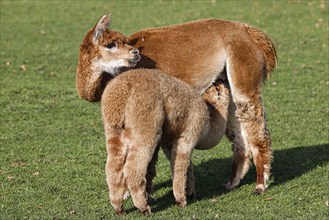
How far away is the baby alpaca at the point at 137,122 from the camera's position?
7582 millimetres

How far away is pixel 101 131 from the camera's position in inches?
495

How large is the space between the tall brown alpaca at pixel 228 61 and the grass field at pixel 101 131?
657 millimetres

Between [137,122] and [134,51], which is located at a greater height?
[134,51]

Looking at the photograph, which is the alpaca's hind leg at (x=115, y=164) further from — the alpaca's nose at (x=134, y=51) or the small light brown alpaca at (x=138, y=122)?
the alpaca's nose at (x=134, y=51)

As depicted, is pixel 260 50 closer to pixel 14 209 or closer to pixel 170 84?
pixel 170 84

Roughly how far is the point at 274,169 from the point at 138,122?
3.55m

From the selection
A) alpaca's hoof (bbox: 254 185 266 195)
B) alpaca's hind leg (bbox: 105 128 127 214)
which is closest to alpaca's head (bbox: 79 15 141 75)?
alpaca's hind leg (bbox: 105 128 127 214)

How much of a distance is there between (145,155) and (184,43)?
2.01m

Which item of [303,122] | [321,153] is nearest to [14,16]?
[303,122]

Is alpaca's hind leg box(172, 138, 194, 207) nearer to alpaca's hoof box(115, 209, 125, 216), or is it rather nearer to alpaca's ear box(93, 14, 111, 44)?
alpaca's hoof box(115, 209, 125, 216)

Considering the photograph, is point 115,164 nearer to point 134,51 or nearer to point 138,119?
point 138,119

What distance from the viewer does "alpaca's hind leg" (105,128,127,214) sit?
7.67 m

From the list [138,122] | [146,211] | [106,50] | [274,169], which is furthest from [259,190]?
[106,50]

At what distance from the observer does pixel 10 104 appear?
46.0 feet
